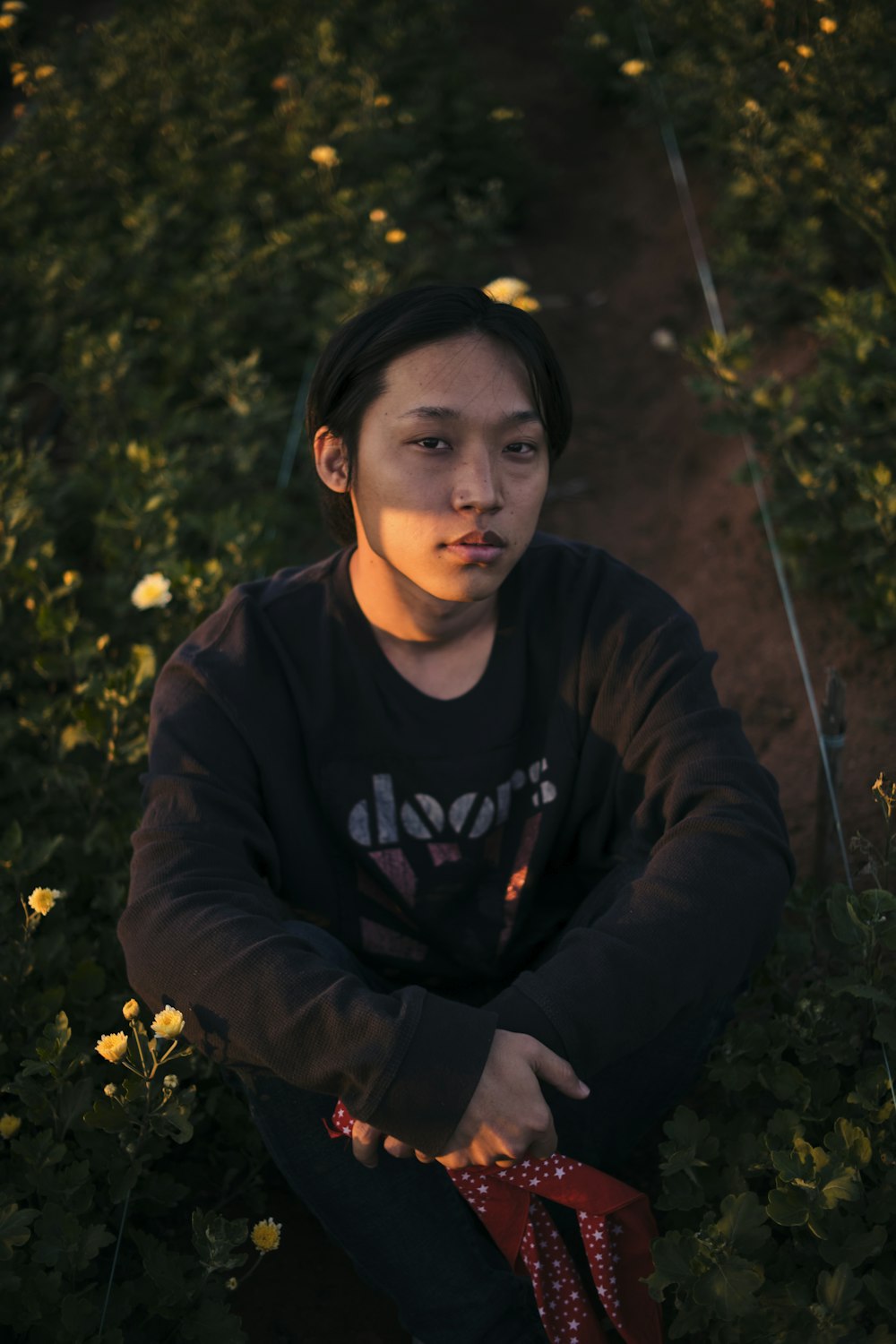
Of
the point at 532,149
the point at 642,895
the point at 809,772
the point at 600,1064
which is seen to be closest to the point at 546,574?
the point at 642,895

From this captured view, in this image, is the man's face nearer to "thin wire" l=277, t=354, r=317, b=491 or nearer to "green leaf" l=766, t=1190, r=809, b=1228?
"green leaf" l=766, t=1190, r=809, b=1228

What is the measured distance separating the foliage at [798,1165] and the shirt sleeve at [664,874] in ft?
0.66

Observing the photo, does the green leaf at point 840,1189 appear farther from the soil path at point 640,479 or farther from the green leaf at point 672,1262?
the soil path at point 640,479

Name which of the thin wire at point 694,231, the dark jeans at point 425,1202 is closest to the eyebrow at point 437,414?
the dark jeans at point 425,1202

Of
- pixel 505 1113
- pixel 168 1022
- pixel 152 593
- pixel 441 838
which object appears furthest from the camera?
pixel 152 593

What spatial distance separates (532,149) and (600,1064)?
6.42 m

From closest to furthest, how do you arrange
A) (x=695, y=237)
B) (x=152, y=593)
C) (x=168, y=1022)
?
(x=168, y=1022)
(x=152, y=593)
(x=695, y=237)

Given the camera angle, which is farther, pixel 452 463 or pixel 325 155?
pixel 325 155

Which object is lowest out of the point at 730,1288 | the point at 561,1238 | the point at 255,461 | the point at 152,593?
the point at 255,461

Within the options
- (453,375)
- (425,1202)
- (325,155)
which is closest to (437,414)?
(453,375)

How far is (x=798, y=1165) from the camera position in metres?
1.82

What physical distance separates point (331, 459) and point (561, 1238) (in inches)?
53.5

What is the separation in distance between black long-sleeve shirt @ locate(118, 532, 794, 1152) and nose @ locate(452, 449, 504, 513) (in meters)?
0.29

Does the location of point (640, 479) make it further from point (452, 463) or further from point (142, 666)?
point (452, 463)
